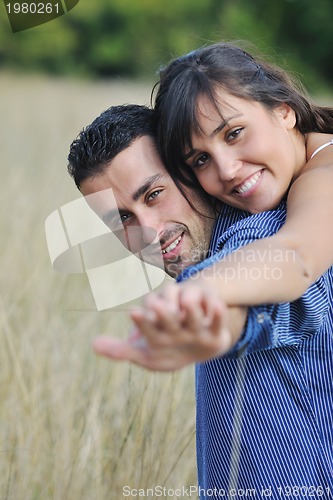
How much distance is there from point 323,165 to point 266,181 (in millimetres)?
151

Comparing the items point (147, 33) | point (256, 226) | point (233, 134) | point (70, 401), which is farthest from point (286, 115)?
point (147, 33)

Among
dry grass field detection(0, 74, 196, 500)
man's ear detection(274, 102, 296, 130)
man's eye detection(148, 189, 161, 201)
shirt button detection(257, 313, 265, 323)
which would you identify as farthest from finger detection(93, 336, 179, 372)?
dry grass field detection(0, 74, 196, 500)

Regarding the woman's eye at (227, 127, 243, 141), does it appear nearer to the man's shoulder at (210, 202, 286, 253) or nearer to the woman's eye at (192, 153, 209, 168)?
the woman's eye at (192, 153, 209, 168)

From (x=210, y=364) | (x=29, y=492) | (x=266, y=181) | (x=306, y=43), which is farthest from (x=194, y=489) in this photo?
(x=306, y=43)

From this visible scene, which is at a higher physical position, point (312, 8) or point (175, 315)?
A: point (175, 315)

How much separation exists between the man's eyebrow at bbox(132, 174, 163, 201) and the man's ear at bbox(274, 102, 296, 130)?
0.29 metres

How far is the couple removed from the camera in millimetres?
888

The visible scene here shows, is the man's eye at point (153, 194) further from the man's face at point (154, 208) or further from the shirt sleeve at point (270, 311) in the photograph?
the shirt sleeve at point (270, 311)

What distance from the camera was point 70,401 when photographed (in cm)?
245

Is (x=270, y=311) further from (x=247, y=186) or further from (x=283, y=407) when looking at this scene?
(x=247, y=186)

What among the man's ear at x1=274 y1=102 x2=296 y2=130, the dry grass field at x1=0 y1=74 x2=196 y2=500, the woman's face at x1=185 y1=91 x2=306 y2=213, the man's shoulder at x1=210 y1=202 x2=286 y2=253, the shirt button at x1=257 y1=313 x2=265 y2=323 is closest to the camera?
the shirt button at x1=257 y1=313 x2=265 y2=323

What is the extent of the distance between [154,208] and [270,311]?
57cm

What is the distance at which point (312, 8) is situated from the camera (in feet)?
85.3

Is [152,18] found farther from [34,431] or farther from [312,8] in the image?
[34,431]
